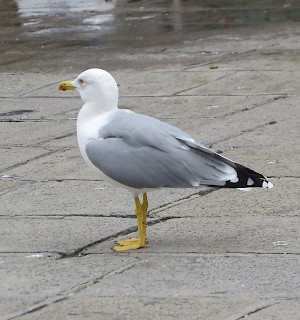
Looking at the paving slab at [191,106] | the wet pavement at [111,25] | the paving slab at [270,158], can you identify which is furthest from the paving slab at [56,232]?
the wet pavement at [111,25]

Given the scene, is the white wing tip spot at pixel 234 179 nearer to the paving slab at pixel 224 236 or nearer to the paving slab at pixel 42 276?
the paving slab at pixel 224 236

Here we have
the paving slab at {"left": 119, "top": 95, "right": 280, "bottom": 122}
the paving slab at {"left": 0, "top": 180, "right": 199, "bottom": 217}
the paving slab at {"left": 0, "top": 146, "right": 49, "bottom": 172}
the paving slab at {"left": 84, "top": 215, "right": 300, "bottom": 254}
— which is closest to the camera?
the paving slab at {"left": 84, "top": 215, "right": 300, "bottom": 254}

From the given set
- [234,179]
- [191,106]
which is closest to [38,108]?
[191,106]

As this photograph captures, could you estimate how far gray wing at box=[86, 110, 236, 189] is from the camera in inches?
254

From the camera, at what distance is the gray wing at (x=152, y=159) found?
645 centimetres

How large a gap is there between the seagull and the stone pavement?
412 millimetres

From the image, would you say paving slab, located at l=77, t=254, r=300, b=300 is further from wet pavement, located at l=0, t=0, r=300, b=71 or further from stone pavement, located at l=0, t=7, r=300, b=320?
wet pavement, located at l=0, t=0, r=300, b=71

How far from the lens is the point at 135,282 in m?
5.94

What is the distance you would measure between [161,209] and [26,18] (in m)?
11.2

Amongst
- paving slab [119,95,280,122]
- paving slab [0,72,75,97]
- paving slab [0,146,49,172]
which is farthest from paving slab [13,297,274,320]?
paving slab [0,72,75,97]

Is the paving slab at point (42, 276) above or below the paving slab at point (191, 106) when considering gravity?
above

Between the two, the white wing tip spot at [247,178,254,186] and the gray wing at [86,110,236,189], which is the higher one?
the gray wing at [86,110,236,189]

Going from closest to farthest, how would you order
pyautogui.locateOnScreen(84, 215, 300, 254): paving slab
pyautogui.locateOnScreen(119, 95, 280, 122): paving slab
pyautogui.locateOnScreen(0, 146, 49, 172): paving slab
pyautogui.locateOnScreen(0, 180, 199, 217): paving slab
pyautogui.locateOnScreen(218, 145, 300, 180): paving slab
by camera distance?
pyautogui.locateOnScreen(84, 215, 300, 254): paving slab → pyautogui.locateOnScreen(0, 180, 199, 217): paving slab → pyautogui.locateOnScreen(218, 145, 300, 180): paving slab → pyautogui.locateOnScreen(0, 146, 49, 172): paving slab → pyautogui.locateOnScreen(119, 95, 280, 122): paving slab

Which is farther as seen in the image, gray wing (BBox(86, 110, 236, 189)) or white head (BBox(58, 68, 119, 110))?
white head (BBox(58, 68, 119, 110))
